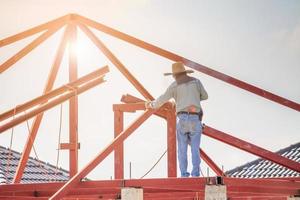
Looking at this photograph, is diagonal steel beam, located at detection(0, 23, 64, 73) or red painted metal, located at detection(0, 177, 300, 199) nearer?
red painted metal, located at detection(0, 177, 300, 199)

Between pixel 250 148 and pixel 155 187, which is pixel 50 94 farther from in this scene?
pixel 250 148

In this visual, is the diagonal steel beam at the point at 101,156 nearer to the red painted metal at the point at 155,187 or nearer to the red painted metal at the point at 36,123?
the red painted metal at the point at 155,187

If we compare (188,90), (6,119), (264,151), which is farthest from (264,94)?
(6,119)

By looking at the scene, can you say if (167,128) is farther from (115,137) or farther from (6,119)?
(6,119)

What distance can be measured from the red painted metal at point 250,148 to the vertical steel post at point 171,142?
463 mm

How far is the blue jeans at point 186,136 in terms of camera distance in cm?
900

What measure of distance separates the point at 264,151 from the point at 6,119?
3549 mm

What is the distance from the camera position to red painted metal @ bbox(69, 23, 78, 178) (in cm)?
952

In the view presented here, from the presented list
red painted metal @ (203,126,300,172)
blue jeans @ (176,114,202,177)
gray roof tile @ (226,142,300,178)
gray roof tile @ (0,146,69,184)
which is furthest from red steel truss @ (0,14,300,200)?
gray roof tile @ (226,142,300,178)

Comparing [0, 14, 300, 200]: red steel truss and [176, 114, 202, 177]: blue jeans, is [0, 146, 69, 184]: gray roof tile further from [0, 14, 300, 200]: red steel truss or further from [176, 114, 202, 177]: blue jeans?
[176, 114, 202, 177]: blue jeans

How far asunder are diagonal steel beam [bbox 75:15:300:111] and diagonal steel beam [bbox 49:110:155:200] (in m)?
1.14

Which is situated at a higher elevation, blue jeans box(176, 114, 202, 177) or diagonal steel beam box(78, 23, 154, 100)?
diagonal steel beam box(78, 23, 154, 100)

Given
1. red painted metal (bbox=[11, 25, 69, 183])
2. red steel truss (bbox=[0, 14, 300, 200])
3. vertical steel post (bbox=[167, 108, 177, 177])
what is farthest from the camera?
red painted metal (bbox=[11, 25, 69, 183])

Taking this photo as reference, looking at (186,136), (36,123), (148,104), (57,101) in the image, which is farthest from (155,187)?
(36,123)
